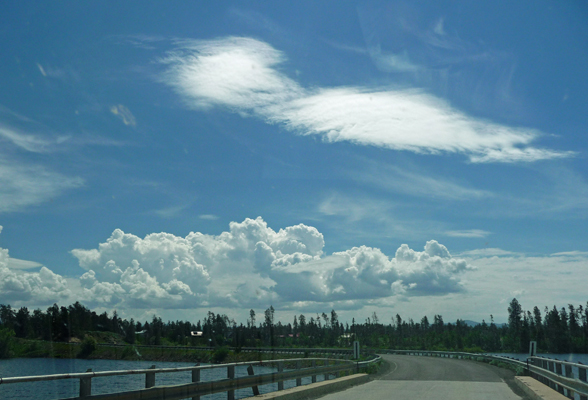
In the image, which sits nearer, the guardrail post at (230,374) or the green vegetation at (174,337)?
the guardrail post at (230,374)

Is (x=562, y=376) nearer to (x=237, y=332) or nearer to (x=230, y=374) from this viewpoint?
(x=230, y=374)

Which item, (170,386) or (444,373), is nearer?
(170,386)

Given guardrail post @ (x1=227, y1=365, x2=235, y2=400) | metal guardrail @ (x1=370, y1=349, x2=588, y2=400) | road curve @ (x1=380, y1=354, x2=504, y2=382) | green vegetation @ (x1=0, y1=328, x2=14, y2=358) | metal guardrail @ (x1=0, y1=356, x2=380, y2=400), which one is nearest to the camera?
metal guardrail @ (x1=0, y1=356, x2=380, y2=400)

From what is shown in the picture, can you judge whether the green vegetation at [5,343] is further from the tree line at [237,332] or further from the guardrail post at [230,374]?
the guardrail post at [230,374]

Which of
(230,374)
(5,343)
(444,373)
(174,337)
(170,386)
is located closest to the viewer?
(170,386)

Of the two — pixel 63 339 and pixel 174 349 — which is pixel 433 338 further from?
pixel 63 339

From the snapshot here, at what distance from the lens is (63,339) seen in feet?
377

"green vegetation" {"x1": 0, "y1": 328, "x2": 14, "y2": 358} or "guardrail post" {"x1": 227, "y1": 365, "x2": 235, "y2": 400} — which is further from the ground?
"guardrail post" {"x1": 227, "y1": 365, "x2": 235, "y2": 400}

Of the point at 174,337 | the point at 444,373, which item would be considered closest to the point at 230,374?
the point at 444,373

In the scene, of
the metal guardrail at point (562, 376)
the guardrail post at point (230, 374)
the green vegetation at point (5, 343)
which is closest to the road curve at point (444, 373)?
the metal guardrail at point (562, 376)

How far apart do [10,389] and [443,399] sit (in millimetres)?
29783

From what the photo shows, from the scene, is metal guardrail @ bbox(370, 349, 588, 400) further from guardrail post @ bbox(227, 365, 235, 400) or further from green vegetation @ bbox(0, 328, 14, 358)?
green vegetation @ bbox(0, 328, 14, 358)

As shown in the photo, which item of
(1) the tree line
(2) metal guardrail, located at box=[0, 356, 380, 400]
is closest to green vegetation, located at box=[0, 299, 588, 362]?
(1) the tree line

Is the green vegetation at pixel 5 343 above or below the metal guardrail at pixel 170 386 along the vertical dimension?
below
